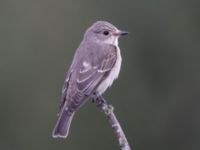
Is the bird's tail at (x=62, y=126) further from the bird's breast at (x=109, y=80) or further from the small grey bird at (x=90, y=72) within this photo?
the bird's breast at (x=109, y=80)

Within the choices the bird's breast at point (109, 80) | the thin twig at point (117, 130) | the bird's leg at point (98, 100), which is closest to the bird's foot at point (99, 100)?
the bird's leg at point (98, 100)

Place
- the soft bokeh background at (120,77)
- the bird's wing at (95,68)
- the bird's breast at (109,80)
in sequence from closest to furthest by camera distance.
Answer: the bird's wing at (95,68)
the bird's breast at (109,80)
the soft bokeh background at (120,77)

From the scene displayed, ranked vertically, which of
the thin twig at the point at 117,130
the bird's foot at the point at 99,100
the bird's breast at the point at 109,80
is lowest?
the thin twig at the point at 117,130

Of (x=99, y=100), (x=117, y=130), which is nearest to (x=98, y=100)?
(x=99, y=100)

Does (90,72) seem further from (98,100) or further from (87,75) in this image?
(98,100)

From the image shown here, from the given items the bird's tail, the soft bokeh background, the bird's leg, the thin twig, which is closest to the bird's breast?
the bird's leg
